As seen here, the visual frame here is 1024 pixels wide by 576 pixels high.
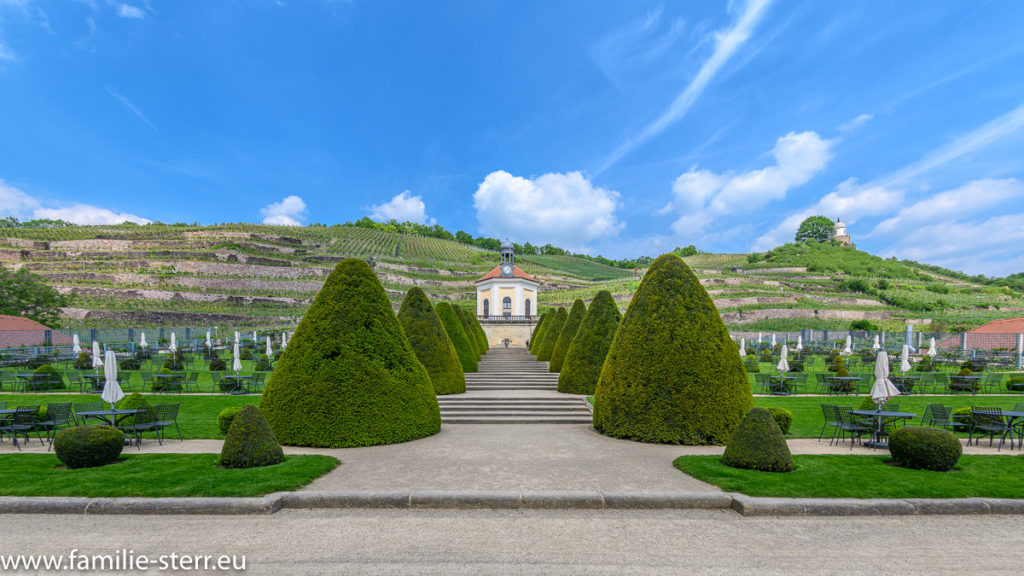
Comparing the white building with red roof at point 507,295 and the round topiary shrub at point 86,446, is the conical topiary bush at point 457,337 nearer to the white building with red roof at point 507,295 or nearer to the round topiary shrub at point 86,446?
the round topiary shrub at point 86,446

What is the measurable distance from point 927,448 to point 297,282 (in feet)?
286

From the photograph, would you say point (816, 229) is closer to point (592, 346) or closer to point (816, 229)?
point (816, 229)

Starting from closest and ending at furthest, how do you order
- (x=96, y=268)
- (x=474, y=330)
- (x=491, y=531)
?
(x=491, y=531), (x=474, y=330), (x=96, y=268)

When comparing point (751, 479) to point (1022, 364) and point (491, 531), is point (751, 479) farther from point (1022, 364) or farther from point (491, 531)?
point (1022, 364)

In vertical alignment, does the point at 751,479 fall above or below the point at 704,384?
below

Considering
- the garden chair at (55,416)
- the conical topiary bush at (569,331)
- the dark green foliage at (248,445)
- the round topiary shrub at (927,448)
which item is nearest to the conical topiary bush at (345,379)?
the dark green foliage at (248,445)

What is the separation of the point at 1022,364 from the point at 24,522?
42.3 meters

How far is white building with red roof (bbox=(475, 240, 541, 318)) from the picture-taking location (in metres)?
53.1

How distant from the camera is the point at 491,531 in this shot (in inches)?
237

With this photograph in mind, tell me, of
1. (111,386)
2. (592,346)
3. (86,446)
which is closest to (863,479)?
(592,346)

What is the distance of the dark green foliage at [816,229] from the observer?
14338cm

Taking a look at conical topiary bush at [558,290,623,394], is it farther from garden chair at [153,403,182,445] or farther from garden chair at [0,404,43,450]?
garden chair at [0,404,43,450]

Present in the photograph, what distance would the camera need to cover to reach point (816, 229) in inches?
5704

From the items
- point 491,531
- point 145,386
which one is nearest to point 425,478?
point 491,531
